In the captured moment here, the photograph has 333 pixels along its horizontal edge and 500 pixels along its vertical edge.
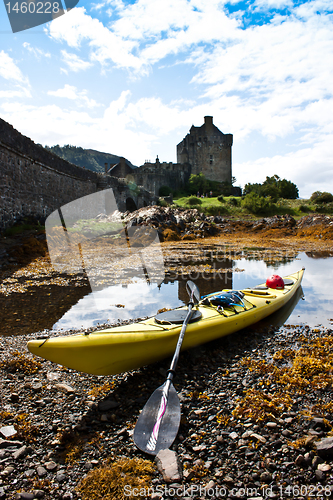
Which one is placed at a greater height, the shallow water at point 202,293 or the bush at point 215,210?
the bush at point 215,210

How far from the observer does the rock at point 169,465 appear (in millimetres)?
2184

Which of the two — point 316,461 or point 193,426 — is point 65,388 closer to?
point 193,426

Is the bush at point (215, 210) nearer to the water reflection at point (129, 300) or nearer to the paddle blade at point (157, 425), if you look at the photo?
the water reflection at point (129, 300)

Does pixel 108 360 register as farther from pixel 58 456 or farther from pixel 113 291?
pixel 113 291

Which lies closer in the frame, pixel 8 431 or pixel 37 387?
pixel 8 431

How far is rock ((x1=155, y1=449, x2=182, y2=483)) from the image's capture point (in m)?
2.18

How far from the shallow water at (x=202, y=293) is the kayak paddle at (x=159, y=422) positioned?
2.45 metres

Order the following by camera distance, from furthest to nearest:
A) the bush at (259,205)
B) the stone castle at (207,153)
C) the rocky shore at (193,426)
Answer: the stone castle at (207,153), the bush at (259,205), the rocky shore at (193,426)

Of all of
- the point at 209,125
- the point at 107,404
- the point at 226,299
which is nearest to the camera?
the point at 107,404

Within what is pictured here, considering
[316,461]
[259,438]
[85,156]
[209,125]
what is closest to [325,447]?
[316,461]

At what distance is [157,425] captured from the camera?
2658 mm

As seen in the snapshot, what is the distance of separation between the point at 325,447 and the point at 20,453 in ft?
7.87

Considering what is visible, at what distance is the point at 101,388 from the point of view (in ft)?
10.6

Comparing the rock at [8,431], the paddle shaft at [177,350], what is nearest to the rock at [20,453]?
the rock at [8,431]
